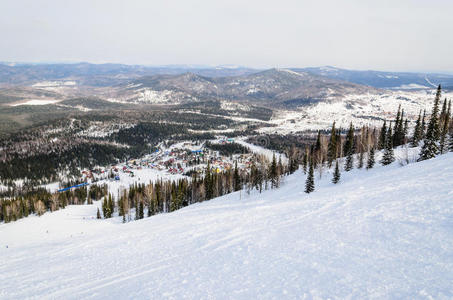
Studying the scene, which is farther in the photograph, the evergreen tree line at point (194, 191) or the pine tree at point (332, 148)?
the pine tree at point (332, 148)

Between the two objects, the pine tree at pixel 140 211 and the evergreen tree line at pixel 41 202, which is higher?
the pine tree at pixel 140 211

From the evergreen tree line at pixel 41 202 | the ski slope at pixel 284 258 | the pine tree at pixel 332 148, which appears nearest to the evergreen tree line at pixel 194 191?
the pine tree at pixel 332 148

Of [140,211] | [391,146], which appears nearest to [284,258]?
[391,146]

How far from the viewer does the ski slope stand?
43.5ft

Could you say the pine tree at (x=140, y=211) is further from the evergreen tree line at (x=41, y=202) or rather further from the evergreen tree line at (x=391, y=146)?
the evergreen tree line at (x=391, y=146)

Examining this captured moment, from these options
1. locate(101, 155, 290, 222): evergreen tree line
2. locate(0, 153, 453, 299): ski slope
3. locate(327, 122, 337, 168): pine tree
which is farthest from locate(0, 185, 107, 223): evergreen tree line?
locate(327, 122, 337, 168): pine tree

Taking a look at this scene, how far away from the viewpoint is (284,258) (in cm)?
1762

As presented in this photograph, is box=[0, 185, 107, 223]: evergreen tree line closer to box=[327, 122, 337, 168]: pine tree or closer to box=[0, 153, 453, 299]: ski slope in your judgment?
box=[0, 153, 453, 299]: ski slope

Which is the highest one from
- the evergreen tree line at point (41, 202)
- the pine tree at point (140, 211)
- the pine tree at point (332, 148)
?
the pine tree at point (332, 148)

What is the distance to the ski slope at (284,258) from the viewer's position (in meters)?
13.3

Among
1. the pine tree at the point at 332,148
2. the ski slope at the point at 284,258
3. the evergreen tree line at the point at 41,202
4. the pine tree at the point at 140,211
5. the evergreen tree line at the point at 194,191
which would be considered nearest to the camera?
the ski slope at the point at 284,258

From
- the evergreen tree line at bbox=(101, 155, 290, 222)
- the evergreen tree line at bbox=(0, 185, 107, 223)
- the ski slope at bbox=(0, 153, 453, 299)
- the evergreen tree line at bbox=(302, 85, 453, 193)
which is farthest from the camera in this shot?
the evergreen tree line at bbox=(0, 185, 107, 223)

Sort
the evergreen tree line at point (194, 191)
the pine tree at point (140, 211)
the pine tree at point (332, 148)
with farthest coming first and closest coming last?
the pine tree at point (332, 148), the pine tree at point (140, 211), the evergreen tree line at point (194, 191)

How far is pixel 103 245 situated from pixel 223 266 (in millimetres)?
22292
